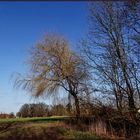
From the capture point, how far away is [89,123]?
73.4ft

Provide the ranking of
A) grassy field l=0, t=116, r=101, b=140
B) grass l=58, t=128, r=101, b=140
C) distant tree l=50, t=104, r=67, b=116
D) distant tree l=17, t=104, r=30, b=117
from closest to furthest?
grass l=58, t=128, r=101, b=140 < grassy field l=0, t=116, r=101, b=140 < distant tree l=50, t=104, r=67, b=116 < distant tree l=17, t=104, r=30, b=117

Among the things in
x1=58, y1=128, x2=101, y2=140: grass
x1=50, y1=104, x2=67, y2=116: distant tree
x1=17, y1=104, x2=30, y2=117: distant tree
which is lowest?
x1=58, y1=128, x2=101, y2=140: grass

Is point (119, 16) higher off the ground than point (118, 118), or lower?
higher

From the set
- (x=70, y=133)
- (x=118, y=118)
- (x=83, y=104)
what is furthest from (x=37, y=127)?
(x=118, y=118)

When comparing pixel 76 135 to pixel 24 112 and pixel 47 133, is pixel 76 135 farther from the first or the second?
pixel 24 112

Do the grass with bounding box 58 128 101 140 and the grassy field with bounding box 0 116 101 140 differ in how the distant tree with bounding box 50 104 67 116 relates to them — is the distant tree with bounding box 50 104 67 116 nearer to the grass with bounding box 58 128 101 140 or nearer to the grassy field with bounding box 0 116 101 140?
the grassy field with bounding box 0 116 101 140

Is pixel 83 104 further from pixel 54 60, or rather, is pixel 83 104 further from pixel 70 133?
pixel 54 60

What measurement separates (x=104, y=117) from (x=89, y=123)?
2.99m

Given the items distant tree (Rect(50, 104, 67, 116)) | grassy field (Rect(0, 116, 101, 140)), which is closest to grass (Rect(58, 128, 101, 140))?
grassy field (Rect(0, 116, 101, 140))

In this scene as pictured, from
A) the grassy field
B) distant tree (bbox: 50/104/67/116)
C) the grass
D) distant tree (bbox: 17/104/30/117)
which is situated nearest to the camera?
the grass

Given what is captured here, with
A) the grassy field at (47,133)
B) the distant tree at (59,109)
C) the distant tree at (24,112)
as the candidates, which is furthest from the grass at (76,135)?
the distant tree at (24,112)

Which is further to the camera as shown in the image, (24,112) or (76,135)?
(24,112)

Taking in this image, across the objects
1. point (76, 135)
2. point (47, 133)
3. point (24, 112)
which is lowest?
point (76, 135)

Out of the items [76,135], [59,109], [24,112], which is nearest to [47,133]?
[76,135]
